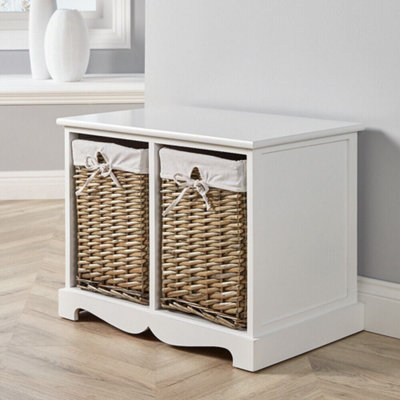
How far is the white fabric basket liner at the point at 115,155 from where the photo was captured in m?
1.96

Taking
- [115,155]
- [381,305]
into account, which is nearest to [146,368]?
[115,155]

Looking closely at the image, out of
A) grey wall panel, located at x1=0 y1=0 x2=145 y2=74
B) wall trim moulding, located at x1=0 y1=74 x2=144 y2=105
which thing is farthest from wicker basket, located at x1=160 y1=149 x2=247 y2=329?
grey wall panel, located at x1=0 y1=0 x2=145 y2=74

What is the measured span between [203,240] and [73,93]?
6.17ft

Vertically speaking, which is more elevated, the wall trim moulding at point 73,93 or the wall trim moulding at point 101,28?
the wall trim moulding at point 101,28

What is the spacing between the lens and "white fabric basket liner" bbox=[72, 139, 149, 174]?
1955mm

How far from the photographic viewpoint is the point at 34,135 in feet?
12.0

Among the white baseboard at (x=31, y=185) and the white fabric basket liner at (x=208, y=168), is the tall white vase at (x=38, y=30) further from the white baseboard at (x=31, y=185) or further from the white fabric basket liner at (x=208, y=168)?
the white fabric basket liner at (x=208, y=168)

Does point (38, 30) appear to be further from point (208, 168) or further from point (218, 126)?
point (208, 168)

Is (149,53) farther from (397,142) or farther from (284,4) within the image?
(397,142)

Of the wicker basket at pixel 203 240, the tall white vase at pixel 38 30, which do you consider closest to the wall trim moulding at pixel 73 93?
the tall white vase at pixel 38 30

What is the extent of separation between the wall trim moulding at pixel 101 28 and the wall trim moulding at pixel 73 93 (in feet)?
1.28

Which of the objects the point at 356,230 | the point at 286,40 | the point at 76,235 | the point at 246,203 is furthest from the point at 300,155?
the point at 76,235

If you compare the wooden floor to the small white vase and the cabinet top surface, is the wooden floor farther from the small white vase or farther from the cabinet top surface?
the small white vase

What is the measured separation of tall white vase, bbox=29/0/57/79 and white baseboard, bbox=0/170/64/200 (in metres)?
0.47
